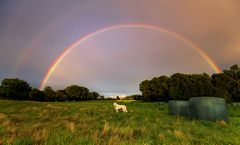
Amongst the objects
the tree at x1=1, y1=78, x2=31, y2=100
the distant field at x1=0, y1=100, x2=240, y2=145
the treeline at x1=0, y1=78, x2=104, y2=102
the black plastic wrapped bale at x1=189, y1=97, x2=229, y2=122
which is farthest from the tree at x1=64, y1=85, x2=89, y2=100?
the distant field at x1=0, y1=100, x2=240, y2=145

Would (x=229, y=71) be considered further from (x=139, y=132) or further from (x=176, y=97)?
(x=139, y=132)

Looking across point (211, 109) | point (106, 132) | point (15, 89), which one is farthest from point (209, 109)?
point (15, 89)

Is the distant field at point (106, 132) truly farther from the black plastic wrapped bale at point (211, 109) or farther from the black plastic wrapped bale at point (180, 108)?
the black plastic wrapped bale at point (180, 108)

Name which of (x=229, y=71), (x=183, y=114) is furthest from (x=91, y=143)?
(x=229, y=71)

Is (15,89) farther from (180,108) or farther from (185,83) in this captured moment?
(180,108)

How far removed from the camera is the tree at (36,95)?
104 meters

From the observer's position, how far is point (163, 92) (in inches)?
3511

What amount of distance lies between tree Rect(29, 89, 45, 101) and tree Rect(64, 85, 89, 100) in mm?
14471

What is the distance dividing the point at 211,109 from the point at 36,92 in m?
107

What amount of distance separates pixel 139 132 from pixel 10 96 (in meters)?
106

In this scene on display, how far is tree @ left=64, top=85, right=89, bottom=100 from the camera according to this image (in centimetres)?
11855

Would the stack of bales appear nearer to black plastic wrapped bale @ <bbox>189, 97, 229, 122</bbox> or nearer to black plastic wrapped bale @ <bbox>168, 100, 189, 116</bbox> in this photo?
black plastic wrapped bale @ <bbox>189, 97, 229, 122</bbox>

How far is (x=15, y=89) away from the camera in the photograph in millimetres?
100000

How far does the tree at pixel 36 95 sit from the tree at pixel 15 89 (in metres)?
2.13
